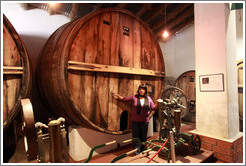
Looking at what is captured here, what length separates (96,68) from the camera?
2059 mm

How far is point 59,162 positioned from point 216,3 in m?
2.89

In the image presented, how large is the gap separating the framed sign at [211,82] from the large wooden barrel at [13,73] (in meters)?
2.54

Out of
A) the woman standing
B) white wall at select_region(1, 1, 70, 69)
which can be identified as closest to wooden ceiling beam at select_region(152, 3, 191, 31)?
the woman standing

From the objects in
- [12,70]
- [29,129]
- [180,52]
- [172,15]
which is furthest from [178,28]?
[29,129]

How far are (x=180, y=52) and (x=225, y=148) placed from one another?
4262 mm

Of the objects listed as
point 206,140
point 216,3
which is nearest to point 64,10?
Result: point 216,3

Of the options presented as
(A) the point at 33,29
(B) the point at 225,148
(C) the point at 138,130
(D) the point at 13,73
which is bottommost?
(B) the point at 225,148

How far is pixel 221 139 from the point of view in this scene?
2.12 meters

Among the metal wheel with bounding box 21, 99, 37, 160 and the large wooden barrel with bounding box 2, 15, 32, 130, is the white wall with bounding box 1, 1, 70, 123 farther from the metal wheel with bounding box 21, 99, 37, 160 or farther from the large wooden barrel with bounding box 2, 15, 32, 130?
the metal wheel with bounding box 21, 99, 37, 160

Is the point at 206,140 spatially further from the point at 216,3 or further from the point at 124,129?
the point at 216,3

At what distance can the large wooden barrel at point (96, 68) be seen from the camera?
6.04 feet

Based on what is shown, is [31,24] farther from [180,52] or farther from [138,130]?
[180,52]

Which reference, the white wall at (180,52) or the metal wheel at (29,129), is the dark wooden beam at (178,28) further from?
the metal wheel at (29,129)

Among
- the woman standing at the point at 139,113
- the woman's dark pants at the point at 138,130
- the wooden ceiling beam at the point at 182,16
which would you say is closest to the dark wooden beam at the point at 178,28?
the wooden ceiling beam at the point at 182,16
